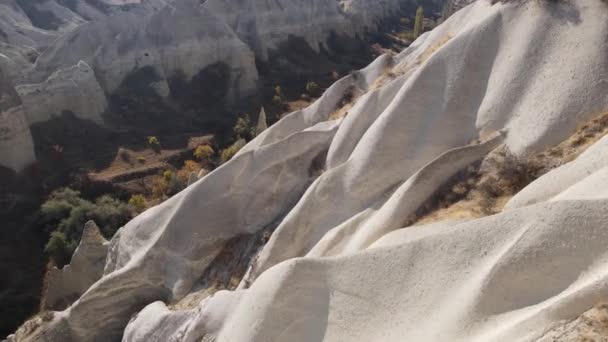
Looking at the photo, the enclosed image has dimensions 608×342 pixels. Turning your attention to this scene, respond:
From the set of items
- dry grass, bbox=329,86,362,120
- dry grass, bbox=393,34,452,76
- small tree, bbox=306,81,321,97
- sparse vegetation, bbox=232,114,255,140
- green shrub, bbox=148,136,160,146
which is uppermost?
dry grass, bbox=393,34,452,76

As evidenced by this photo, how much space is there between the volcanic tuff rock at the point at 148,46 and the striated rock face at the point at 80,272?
13023 mm

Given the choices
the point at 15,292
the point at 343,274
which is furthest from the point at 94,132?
the point at 343,274

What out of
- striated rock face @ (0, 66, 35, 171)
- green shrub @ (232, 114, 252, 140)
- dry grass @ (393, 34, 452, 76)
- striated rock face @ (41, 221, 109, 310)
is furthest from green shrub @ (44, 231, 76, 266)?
dry grass @ (393, 34, 452, 76)

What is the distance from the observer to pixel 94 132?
32469 millimetres

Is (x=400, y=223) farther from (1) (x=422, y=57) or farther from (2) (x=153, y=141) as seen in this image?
(2) (x=153, y=141)

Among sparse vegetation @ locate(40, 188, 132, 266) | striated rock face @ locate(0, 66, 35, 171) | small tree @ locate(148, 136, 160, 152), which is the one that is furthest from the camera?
small tree @ locate(148, 136, 160, 152)

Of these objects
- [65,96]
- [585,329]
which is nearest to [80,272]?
[585,329]

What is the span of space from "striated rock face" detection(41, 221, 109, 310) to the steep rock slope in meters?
3.04

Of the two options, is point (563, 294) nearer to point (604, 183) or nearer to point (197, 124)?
point (604, 183)

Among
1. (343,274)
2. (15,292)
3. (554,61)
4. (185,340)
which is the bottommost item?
(15,292)

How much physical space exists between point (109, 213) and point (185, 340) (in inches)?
672

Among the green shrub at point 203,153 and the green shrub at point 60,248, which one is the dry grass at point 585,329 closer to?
the green shrub at point 60,248

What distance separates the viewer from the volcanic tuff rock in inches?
1246

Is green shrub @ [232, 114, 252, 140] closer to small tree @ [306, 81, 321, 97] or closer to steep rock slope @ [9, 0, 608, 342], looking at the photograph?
small tree @ [306, 81, 321, 97]
